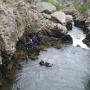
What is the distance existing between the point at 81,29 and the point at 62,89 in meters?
27.8

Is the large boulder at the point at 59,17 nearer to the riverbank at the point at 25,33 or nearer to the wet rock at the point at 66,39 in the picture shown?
the riverbank at the point at 25,33

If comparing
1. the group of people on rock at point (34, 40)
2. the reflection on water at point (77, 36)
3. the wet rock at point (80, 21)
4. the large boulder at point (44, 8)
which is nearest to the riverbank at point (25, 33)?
the large boulder at point (44, 8)

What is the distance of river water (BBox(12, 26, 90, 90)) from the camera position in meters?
24.1

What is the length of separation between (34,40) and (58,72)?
7559 mm

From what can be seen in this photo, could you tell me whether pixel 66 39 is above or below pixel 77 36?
above

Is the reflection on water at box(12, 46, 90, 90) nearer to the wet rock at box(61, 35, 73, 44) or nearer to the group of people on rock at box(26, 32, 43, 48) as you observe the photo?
the group of people on rock at box(26, 32, 43, 48)

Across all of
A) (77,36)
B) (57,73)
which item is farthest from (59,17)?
(57,73)

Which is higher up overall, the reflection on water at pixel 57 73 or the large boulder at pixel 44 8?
the large boulder at pixel 44 8

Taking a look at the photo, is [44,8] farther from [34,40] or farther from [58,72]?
[58,72]

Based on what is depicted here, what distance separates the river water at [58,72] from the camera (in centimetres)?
2414

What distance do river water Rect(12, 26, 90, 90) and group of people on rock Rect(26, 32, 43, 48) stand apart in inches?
61.7

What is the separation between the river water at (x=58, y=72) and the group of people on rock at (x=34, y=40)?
157 centimetres

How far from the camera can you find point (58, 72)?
90.1 ft

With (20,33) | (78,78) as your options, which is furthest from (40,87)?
(20,33)
